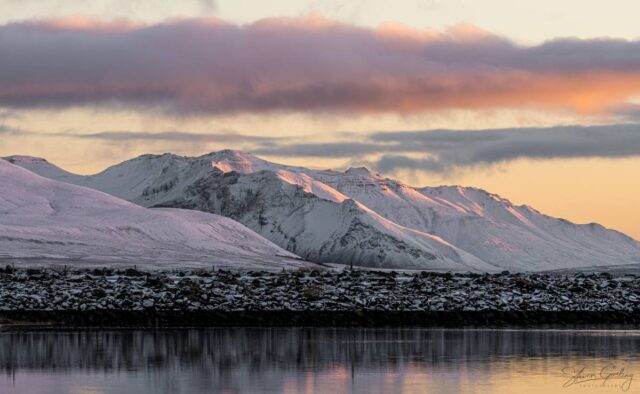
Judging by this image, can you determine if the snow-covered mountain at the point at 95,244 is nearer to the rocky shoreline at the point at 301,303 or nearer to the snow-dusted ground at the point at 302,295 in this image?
the snow-dusted ground at the point at 302,295

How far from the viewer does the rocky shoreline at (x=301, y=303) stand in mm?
66375

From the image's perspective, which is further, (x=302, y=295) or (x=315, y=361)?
(x=302, y=295)

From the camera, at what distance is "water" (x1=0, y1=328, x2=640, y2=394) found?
37094mm

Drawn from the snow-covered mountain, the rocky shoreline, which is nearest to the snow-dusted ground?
the rocky shoreline

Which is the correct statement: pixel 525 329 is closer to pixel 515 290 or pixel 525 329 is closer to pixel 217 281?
pixel 515 290

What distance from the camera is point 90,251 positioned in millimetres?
172250

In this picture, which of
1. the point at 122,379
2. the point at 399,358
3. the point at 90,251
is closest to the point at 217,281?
the point at 399,358
